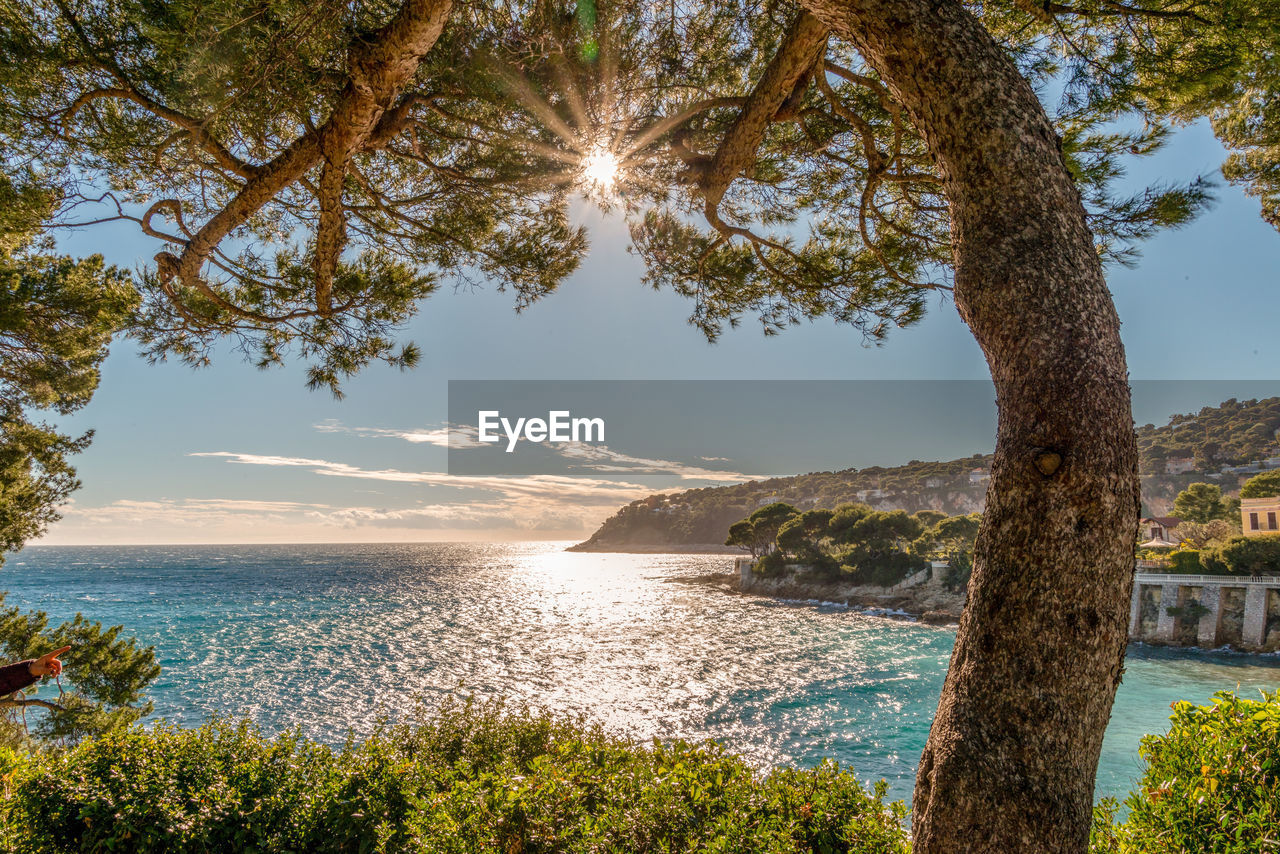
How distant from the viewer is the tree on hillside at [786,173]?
4.33ft

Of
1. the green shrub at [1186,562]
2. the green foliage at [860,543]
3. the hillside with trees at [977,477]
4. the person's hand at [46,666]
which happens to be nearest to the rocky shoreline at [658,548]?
the hillside with trees at [977,477]

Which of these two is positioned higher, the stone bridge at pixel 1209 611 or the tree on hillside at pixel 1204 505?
the tree on hillside at pixel 1204 505

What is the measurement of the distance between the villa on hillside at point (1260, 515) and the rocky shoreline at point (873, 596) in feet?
42.0

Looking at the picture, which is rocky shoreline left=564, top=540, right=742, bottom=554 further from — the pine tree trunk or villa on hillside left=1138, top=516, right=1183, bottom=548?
the pine tree trunk

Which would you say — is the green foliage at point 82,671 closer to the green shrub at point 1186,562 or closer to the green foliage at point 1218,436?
the green shrub at point 1186,562

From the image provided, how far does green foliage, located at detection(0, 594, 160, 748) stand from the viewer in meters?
7.32

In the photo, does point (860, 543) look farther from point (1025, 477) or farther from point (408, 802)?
point (1025, 477)

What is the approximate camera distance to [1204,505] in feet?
107

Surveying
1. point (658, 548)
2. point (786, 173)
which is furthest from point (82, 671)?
point (658, 548)

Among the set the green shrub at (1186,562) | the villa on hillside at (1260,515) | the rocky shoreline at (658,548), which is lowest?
the rocky shoreline at (658,548)

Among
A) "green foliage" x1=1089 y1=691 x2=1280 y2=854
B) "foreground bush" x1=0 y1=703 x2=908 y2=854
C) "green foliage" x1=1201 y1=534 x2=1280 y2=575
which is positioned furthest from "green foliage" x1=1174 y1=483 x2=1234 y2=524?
"foreground bush" x1=0 y1=703 x2=908 y2=854

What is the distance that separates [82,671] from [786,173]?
35.0ft

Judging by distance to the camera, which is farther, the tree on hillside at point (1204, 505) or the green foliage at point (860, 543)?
the green foliage at point (860, 543)

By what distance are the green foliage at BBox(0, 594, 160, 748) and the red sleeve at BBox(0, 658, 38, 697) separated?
6477 millimetres
